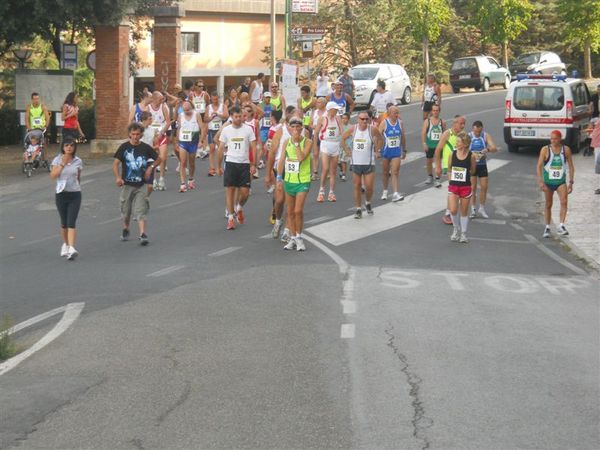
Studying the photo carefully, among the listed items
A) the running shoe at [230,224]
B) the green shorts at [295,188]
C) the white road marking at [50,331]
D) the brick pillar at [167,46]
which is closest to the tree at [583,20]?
the brick pillar at [167,46]

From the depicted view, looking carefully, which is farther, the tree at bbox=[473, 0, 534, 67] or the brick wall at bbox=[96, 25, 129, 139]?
the tree at bbox=[473, 0, 534, 67]

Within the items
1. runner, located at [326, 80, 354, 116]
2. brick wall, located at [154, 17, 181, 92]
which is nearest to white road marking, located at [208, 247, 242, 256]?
runner, located at [326, 80, 354, 116]

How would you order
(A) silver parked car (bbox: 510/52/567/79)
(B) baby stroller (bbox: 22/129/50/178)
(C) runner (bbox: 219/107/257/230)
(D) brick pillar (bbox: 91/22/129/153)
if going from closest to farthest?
(C) runner (bbox: 219/107/257/230) < (B) baby stroller (bbox: 22/129/50/178) < (D) brick pillar (bbox: 91/22/129/153) < (A) silver parked car (bbox: 510/52/567/79)

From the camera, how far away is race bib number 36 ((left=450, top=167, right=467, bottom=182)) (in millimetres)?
17578

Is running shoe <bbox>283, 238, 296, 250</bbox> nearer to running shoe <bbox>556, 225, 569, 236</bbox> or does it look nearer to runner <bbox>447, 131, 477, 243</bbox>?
runner <bbox>447, 131, 477, 243</bbox>

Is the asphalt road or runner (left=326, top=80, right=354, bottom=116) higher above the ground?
runner (left=326, top=80, right=354, bottom=116)

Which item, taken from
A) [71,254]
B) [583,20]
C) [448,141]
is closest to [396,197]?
[448,141]

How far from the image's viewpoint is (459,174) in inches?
695

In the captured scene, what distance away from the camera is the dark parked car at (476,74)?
5141 cm

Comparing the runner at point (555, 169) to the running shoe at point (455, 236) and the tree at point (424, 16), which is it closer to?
the running shoe at point (455, 236)

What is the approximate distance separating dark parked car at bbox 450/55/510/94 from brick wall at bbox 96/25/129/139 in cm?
2476

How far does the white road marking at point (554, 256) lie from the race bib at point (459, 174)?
163 cm

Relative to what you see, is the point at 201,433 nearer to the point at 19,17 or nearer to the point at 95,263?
the point at 95,263

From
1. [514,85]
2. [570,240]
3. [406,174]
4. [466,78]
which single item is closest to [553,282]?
[570,240]
